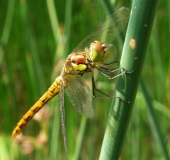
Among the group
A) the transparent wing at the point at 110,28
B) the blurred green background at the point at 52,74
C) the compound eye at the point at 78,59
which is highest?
the transparent wing at the point at 110,28

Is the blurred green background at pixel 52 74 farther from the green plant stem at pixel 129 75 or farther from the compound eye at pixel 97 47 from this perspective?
the green plant stem at pixel 129 75

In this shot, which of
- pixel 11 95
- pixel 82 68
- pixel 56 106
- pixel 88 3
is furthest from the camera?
pixel 11 95

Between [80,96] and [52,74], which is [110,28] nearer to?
[80,96]

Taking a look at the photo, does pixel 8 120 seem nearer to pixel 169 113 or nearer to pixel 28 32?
pixel 28 32

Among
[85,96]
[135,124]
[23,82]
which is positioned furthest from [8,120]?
[85,96]

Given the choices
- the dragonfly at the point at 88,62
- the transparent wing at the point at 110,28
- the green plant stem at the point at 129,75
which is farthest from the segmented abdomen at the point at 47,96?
the green plant stem at the point at 129,75

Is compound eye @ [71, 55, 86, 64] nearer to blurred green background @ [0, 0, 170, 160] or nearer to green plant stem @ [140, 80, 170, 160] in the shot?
green plant stem @ [140, 80, 170, 160]
